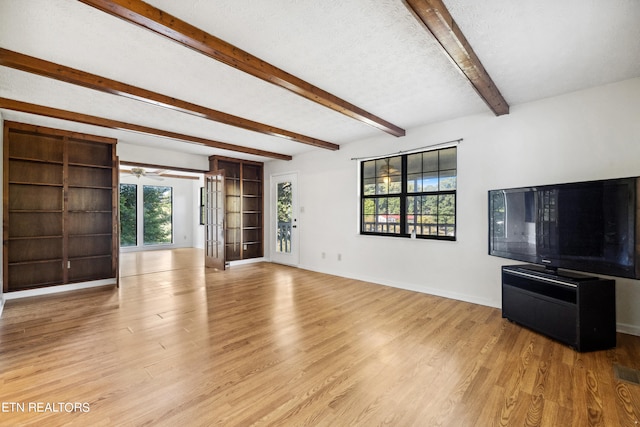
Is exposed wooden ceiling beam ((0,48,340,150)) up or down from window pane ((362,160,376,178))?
up

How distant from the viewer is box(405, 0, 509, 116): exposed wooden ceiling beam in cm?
171

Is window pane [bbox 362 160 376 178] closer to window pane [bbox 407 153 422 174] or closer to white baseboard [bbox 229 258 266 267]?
window pane [bbox 407 153 422 174]

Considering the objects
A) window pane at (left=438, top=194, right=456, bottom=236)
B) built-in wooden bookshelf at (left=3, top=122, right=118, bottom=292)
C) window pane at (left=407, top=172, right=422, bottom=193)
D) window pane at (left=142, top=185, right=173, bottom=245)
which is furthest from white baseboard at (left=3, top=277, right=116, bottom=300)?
window pane at (left=438, top=194, right=456, bottom=236)

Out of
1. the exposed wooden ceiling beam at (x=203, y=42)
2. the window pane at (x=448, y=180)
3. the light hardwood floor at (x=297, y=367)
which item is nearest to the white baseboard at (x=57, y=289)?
the light hardwood floor at (x=297, y=367)

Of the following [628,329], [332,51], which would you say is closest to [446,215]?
[628,329]

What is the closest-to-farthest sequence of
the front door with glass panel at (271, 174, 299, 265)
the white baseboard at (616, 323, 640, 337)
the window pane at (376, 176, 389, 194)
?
the white baseboard at (616, 323, 640, 337) → the window pane at (376, 176, 389, 194) → the front door with glass panel at (271, 174, 299, 265)

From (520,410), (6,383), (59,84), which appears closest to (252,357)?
(6,383)

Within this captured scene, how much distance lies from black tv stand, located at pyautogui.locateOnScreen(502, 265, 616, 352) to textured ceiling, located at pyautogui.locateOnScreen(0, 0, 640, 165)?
78.2 inches

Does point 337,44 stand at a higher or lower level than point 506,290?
higher

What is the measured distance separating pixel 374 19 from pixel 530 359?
2.95 metres

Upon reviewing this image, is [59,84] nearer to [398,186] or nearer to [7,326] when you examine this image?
[7,326]

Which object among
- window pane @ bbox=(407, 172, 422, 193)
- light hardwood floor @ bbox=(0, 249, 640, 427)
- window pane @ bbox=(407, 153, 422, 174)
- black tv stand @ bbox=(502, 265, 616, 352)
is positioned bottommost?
light hardwood floor @ bbox=(0, 249, 640, 427)

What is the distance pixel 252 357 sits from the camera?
2.37 metres

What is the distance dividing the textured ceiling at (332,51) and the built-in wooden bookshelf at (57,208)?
821 mm
